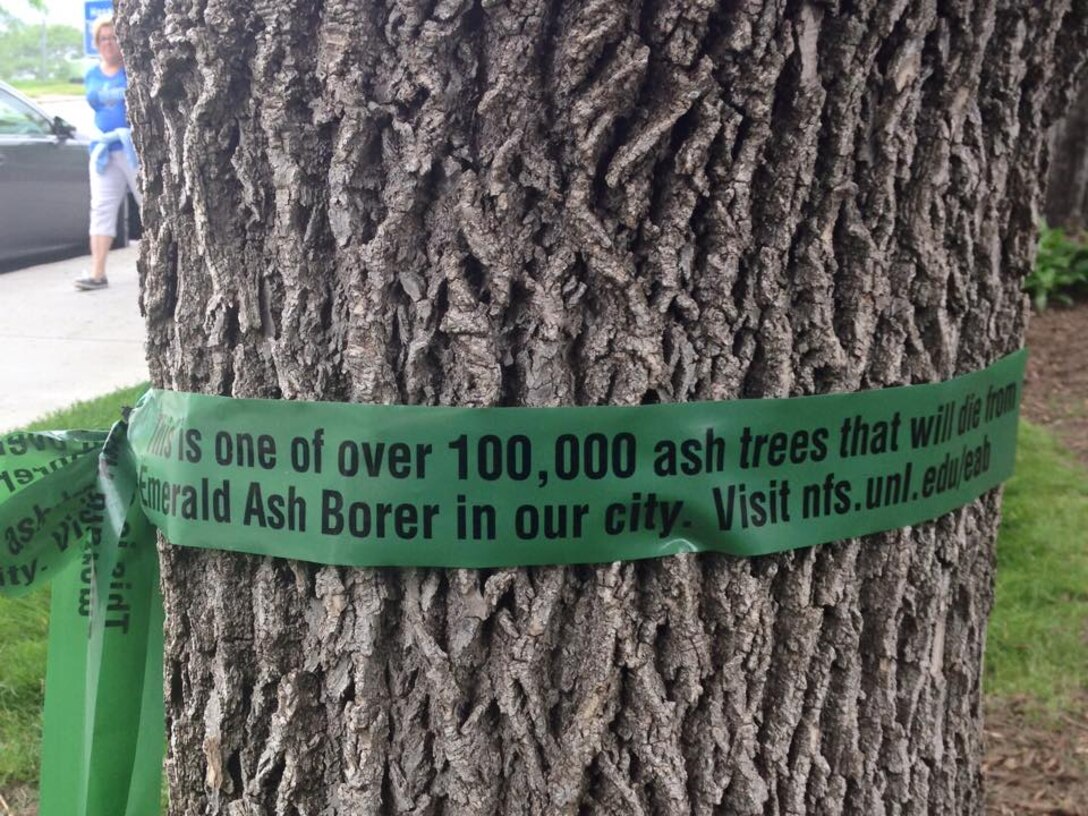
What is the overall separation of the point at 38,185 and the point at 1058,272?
30.4ft

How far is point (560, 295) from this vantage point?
148 centimetres

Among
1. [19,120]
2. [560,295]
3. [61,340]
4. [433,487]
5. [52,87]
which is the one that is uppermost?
[560,295]

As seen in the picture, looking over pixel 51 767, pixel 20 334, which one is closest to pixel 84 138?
pixel 20 334

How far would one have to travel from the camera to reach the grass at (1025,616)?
141 inches

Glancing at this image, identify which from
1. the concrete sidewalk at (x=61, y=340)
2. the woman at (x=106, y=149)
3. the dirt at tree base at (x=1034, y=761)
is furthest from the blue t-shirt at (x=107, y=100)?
the dirt at tree base at (x=1034, y=761)

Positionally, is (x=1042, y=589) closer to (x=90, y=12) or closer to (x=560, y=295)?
(x=560, y=295)

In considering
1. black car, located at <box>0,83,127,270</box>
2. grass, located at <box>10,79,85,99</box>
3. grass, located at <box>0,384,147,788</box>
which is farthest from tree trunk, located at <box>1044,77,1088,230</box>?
grass, located at <box>10,79,85,99</box>

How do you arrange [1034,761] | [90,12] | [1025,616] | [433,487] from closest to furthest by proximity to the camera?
[433,487], [1034,761], [1025,616], [90,12]

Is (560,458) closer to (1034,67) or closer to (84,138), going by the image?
(1034,67)

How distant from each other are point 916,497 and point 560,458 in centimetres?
58

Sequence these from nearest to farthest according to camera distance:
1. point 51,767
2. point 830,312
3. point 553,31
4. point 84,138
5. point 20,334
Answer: point 553,31 < point 830,312 < point 51,767 < point 20,334 < point 84,138

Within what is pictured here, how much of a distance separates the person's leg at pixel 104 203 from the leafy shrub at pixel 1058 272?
7619 mm

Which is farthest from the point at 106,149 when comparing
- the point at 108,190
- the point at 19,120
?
the point at 19,120

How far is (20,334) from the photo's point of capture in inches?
326
